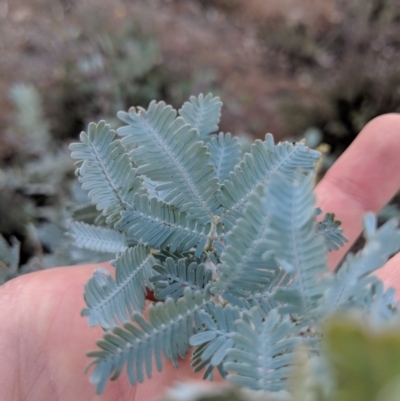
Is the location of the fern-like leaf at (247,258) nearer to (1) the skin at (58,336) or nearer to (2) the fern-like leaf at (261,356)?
(2) the fern-like leaf at (261,356)

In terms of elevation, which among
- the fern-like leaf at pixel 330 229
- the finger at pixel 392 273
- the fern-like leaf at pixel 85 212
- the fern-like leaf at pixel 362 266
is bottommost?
the finger at pixel 392 273

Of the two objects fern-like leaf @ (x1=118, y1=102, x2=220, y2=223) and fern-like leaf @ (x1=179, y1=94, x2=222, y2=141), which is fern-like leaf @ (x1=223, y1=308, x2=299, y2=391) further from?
fern-like leaf @ (x1=179, y1=94, x2=222, y2=141)

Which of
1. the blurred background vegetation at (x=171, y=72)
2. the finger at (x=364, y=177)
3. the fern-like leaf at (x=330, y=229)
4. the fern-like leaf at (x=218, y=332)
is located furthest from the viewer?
the blurred background vegetation at (x=171, y=72)

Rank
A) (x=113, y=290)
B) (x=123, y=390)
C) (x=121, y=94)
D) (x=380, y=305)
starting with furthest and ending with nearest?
(x=121, y=94) < (x=123, y=390) < (x=113, y=290) < (x=380, y=305)

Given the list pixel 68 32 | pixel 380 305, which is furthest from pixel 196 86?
pixel 380 305

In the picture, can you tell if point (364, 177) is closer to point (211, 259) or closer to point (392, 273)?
point (392, 273)

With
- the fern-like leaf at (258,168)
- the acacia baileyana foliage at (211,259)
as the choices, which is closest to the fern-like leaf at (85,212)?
the acacia baileyana foliage at (211,259)

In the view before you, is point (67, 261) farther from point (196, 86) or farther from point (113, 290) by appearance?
point (196, 86)

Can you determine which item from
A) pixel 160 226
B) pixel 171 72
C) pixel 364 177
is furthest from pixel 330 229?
pixel 171 72
